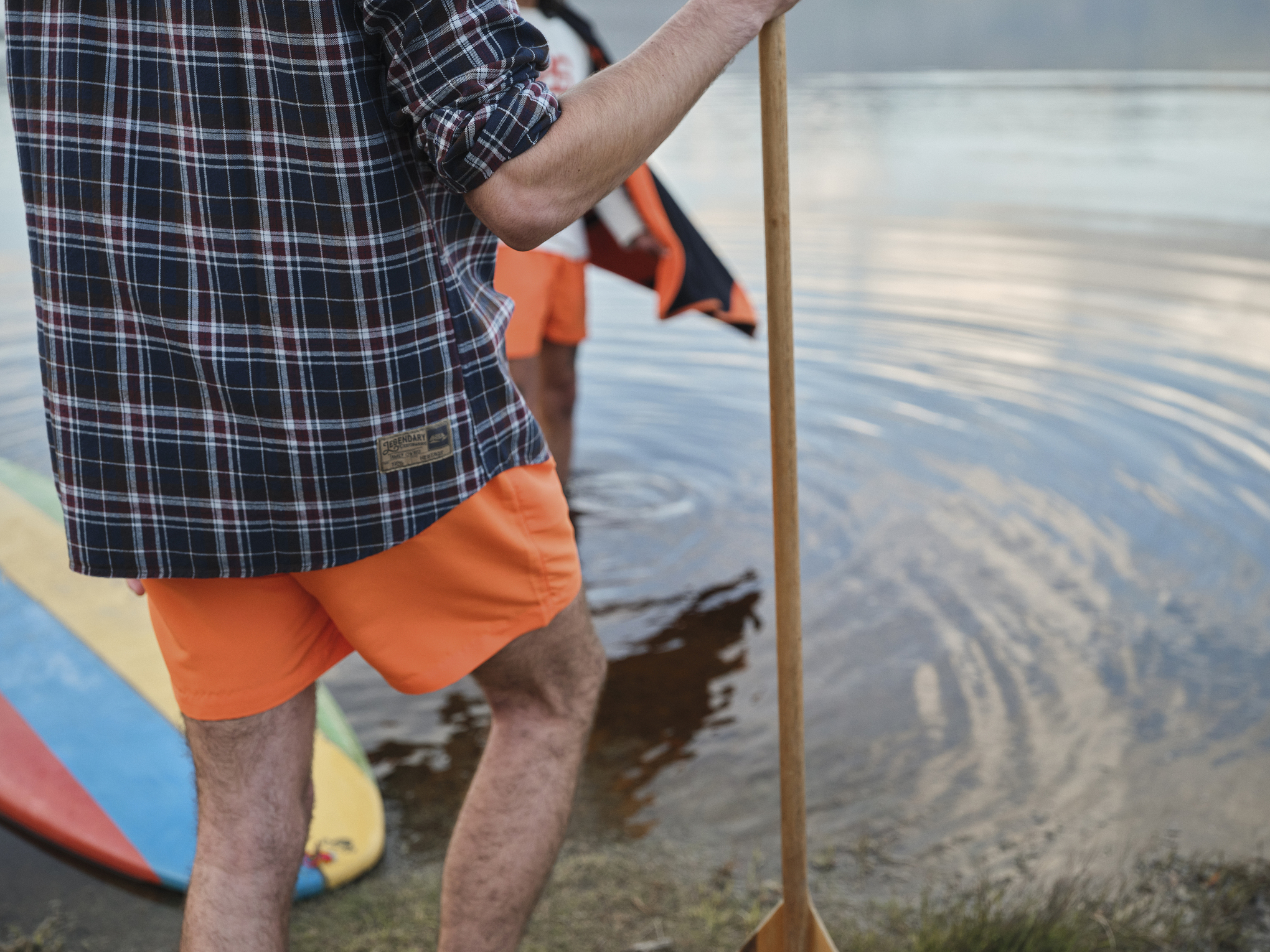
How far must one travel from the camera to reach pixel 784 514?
5.38 ft

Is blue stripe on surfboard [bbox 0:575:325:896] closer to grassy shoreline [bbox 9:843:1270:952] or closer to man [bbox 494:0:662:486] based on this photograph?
grassy shoreline [bbox 9:843:1270:952]

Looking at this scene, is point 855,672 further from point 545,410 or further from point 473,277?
point 473,277

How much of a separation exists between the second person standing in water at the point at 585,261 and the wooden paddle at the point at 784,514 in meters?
1.58

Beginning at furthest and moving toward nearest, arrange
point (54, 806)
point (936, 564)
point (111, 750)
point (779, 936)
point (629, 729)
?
1. point (936, 564)
2. point (629, 729)
3. point (111, 750)
4. point (54, 806)
5. point (779, 936)

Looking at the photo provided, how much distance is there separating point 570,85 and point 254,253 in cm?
219

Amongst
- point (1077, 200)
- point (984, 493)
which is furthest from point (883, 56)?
point (984, 493)

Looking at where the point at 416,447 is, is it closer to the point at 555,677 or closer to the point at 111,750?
the point at 555,677

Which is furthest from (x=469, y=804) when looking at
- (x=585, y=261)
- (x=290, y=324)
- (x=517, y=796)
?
(x=585, y=261)

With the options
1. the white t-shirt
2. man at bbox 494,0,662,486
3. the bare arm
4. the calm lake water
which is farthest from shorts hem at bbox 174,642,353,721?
the white t-shirt

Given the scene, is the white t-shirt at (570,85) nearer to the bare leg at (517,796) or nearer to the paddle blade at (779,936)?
the bare leg at (517,796)

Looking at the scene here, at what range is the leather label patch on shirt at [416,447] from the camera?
1.29 m

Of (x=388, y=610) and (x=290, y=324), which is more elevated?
(x=290, y=324)

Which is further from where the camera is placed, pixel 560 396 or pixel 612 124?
pixel 560 396

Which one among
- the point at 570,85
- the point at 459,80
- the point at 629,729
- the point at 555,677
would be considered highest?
the point at 459,80
